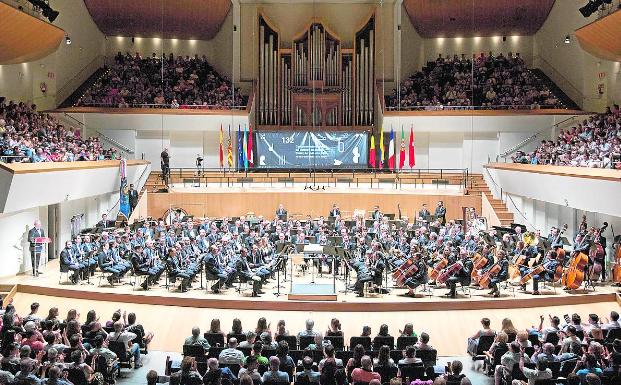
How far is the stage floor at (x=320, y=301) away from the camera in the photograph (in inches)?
695

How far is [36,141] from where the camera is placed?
76.1 feet

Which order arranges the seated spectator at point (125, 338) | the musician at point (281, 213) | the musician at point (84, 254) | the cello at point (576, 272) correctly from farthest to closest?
the musician at point (281, 213)
the musician at point (84, 254)
the cello at point (576, 272)
the seated spectator at point (125, 338)

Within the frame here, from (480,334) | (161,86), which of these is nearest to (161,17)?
(161,86)

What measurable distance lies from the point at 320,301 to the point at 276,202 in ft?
39.5

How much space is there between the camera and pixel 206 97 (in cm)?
3516

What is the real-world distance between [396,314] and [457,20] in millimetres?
22381

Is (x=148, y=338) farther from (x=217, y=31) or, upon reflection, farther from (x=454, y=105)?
(x=217, y=31)

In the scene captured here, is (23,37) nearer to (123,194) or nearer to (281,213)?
(123,194)

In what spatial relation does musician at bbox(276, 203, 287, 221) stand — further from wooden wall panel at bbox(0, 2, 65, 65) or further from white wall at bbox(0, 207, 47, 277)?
wooden wall panel at bbox(0, 2, 65, 65)

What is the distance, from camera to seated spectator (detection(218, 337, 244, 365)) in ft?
37.7

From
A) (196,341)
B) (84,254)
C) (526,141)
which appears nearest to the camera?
(196,341)

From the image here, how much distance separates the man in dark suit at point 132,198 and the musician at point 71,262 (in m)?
8.02

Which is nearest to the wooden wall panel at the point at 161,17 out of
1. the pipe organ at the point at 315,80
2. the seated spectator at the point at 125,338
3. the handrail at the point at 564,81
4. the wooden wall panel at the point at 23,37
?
the pipe organ at the point at 315,80

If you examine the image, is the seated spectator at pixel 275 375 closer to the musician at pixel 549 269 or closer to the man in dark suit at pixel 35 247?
the musician at pixel 549 269
